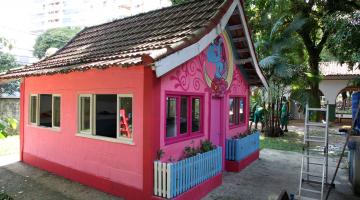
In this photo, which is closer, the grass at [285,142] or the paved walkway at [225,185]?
the paved walkway at [225,185]

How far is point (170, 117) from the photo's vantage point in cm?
670

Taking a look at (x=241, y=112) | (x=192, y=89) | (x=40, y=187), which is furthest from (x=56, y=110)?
(x=241, y=112)

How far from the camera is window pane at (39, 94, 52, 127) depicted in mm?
9320

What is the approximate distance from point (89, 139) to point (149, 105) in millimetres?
2604

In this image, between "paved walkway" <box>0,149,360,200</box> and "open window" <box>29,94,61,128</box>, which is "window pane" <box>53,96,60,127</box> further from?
"paved walkway" <box>0,149,360,200</box>

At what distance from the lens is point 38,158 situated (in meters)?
9.59

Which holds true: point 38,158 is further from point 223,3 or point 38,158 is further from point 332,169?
point 332,169

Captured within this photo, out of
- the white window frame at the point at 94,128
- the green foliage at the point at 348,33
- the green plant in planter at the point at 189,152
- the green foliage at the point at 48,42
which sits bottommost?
the green plant in planter at the point at 189,152

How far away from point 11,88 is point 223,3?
105 ft

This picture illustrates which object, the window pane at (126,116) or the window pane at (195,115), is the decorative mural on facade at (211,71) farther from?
the window pane at (126,116)

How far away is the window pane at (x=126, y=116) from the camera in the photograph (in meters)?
6.66

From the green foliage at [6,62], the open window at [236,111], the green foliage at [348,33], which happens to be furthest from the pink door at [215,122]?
the green foliage at [6,62]

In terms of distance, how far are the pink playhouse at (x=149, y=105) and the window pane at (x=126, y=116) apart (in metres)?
0.02

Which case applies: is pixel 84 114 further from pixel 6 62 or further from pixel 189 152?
pixel 6 62
